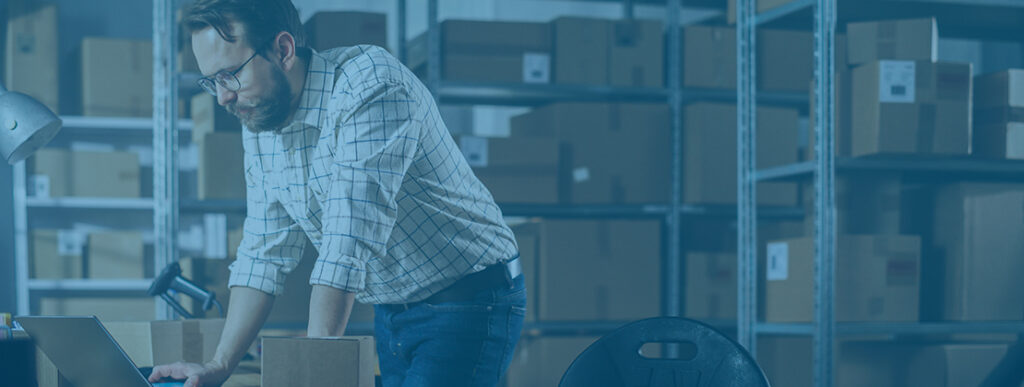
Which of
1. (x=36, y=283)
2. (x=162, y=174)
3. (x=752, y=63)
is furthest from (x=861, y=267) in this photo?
(x=36, y=283)

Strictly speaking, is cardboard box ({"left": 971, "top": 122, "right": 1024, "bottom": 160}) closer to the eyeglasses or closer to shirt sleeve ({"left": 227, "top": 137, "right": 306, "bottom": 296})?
shirt sleeve ({"left": 227, "top": 137, "right": 306, "bottom": 296})

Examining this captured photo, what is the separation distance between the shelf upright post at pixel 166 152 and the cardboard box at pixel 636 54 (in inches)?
54.4

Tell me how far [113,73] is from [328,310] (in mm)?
3767

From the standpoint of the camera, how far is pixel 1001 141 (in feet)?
9.07

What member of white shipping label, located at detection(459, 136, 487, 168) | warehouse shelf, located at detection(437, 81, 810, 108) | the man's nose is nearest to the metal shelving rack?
warehouse shelf, located at detection(437, 81, 810, 108)

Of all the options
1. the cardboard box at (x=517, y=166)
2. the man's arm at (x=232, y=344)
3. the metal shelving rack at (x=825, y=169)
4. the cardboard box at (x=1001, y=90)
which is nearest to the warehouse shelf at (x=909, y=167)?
the metal shelving rack at (x=825, y=169)

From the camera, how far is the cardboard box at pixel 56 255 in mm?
4523

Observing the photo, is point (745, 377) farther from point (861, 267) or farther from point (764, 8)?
point (764, 8)

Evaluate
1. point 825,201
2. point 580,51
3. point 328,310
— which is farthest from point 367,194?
point 580,51

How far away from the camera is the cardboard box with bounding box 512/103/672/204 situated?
330cm

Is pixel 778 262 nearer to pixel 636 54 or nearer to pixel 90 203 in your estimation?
pixel 636 54

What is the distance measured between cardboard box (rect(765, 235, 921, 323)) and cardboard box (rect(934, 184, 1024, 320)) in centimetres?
12

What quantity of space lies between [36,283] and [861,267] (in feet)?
11.5

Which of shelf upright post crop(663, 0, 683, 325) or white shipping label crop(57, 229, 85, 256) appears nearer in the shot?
shelf upright post crop(663, 0, 683, 325)
